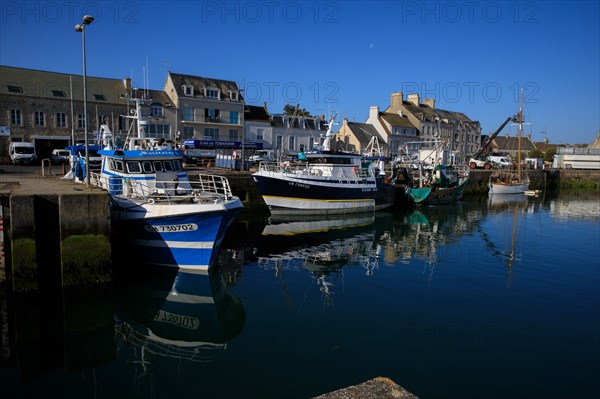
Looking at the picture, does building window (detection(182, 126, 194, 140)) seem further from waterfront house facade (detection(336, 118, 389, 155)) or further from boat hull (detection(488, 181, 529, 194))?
boat hull (detection(488, 181, 529, 194))

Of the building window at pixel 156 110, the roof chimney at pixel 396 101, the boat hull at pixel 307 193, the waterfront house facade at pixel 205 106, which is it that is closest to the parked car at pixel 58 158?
the building window at pixel 156 110

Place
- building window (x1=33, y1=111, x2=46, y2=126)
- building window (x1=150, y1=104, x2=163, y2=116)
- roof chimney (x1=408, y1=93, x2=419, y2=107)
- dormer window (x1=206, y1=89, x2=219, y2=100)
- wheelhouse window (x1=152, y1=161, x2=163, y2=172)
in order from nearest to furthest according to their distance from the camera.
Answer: wheelhouse window (x1=152, y1=161, x2=163, y2=172)
building window (x1=33, y1=111, x2=46, y2=126)
building window (x1=150, y1=104, x2=163, y2=116)
dormer window (x1=206, y1=89, x2=219, y2=100)
roof chimney (x1=408, y1=93, x2=419, y2=107)

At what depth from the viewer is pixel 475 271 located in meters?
17.1

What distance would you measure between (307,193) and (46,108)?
30566 mm

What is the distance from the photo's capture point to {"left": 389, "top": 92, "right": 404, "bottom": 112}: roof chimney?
78.2 meters

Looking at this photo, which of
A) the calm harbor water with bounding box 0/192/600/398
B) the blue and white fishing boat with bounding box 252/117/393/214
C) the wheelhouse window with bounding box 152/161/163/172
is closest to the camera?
the calm harbor water with bounding box 0/192/600/398

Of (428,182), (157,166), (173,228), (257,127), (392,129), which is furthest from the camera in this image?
(392,129)

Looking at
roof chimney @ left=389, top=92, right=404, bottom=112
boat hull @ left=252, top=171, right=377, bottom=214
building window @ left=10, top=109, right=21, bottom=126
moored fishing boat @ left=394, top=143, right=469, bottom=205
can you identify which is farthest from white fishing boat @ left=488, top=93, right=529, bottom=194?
building window @ left=10, top=109, right=21, bottom=126

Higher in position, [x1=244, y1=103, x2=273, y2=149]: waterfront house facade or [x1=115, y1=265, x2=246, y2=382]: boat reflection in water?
[x1=244, y1=103, x2=273, y2=149]: waterfront house facade

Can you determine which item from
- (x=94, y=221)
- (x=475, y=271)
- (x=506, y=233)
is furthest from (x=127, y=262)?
(x=506, y=233)

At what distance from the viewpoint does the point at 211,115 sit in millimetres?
53969

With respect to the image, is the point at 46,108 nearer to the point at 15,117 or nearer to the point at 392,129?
the point at 15,117

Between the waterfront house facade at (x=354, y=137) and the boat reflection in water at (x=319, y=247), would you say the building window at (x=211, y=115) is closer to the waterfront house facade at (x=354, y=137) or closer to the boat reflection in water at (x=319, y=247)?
the waterfront house facade at (x=354, y=137)

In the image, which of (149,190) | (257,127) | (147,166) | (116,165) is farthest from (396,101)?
(149,190)
